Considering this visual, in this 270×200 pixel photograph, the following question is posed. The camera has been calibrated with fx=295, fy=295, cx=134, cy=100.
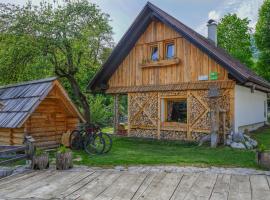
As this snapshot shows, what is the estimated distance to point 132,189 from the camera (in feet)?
17.9

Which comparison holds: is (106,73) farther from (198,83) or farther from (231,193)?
(231,193)

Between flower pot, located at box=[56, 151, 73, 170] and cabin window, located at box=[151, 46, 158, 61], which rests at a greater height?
cabin window, located at box=[151, 46, 158, 61]

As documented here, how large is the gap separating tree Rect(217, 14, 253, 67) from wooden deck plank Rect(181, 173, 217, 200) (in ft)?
74.1

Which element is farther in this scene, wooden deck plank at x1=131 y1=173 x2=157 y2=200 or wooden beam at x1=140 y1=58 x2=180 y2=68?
wooden beam at x1=140 y1=58 x2=180 y2=68

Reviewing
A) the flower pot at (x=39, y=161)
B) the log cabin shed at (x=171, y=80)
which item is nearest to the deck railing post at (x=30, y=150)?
the flower pot at (x=39, y=161)

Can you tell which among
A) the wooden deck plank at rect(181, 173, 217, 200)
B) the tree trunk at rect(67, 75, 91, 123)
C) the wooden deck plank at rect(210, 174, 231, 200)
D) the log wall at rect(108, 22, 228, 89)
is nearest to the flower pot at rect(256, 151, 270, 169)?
the wooden deck plank at rect(210, 174, 231, 200)

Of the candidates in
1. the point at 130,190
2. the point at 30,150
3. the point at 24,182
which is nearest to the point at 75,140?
the point at 30,150

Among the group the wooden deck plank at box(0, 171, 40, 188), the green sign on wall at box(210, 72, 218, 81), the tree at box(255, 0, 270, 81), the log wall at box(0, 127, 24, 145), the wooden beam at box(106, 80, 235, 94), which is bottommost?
the wooden deck plank at box(0, 171, 40, 188)

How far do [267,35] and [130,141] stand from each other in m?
17.5

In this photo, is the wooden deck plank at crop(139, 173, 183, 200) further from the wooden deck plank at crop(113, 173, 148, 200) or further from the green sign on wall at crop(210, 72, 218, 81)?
the green sign on wall at crop(210, 72, 218, 81)

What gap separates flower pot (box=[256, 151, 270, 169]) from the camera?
6793 millimetres

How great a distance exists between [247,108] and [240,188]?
8513mm

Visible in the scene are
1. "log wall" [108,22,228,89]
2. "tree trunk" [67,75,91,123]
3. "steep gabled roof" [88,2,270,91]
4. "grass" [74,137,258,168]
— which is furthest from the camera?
"tree trunk" [67,75,91,123]

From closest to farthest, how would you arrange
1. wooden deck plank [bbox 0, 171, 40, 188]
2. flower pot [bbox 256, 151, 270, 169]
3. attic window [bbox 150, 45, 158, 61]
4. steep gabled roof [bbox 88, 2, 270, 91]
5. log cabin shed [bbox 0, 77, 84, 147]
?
wooden deck plank [bbox 0, 171, 40, 188] → flower pot [bbox 256, 151, 270, 169] → log cabin shed [bbox 0, 77, 84, 147] → steep gabled roof [bbox 88, 2, 270, 91] → attic window [bbox 150, 45, 158, 61]
